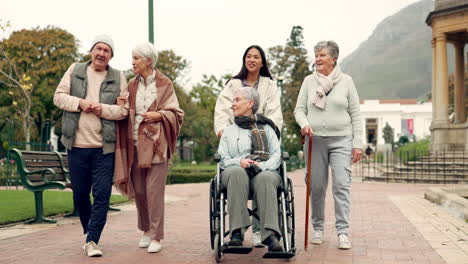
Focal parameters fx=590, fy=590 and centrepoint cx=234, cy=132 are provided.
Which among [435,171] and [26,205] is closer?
[26,205]

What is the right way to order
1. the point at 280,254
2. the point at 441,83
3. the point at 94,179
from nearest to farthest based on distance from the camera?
the point at 280,254 < the point at 94,179 < the point at 441,83

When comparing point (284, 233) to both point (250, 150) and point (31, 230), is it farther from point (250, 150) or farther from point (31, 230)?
point (31, 230)

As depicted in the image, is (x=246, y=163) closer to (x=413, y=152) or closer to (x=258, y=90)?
(x=258, y=90)

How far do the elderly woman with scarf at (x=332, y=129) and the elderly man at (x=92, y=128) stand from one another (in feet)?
6.59

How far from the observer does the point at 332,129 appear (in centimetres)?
630

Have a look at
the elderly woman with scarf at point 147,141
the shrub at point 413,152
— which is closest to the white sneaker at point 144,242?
the elderly woman with scarf at point 147,141

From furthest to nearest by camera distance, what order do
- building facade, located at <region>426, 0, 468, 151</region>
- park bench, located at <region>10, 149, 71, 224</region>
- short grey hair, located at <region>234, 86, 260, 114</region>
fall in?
building facade, located at <region>426, 0, 468, 151</region> < park bench, located at <region>10, 149, 71, 224</region> < short grey hair, located at <region>234, 86, 260, 114</region>

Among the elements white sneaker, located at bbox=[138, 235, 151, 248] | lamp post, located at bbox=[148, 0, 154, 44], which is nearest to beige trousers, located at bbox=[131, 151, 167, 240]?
white sneaker, located at bbox=[138, 235, 151, 248]

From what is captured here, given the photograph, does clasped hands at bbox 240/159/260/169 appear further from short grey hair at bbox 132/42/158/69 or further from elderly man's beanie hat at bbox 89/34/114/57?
elderly man's beanie hat at bbox 89/34/114/57

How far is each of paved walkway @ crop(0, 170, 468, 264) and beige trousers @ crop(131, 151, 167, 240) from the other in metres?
0.28

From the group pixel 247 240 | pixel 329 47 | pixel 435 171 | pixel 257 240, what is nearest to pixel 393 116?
pixel 435 171

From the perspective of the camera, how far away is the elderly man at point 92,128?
18.8 ft

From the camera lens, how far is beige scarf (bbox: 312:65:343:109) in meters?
6.31

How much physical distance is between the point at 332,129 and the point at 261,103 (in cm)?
81
